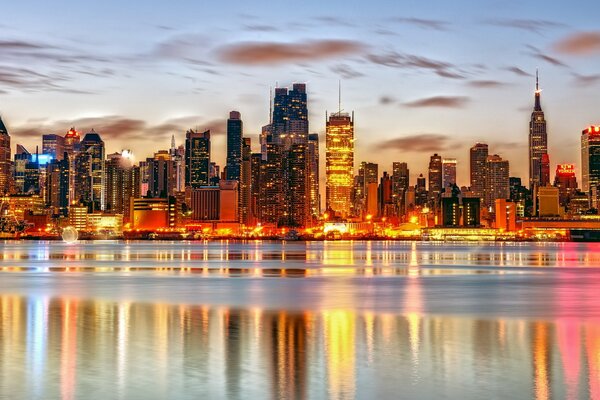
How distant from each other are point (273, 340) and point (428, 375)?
312 inches

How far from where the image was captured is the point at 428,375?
21.0 meters

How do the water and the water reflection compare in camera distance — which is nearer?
the water reflection

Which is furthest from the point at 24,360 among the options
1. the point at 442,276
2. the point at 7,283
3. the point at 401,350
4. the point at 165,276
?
the point at 442,276

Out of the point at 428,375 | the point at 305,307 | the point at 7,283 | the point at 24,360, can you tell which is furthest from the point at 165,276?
the point at 428,375

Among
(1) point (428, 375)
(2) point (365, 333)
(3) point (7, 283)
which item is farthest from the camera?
(3) point (7, 283)

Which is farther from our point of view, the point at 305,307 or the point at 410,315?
the point at 305,307

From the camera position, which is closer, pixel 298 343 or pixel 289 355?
pixel 289 355

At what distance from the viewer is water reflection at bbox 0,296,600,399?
19.2 meters

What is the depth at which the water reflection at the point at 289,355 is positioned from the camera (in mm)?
19234

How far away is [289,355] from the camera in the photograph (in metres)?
24.3

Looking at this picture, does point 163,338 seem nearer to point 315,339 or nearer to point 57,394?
point 315,339

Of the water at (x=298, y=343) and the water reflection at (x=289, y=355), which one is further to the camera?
the water at (x=298, y=343)

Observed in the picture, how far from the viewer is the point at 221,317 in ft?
116

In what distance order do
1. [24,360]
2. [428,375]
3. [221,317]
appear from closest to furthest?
[428,375] → [24,360] → [221,317]
